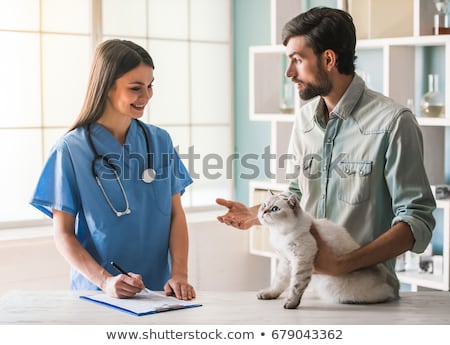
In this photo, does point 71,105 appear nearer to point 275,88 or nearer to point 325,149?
point 275,88

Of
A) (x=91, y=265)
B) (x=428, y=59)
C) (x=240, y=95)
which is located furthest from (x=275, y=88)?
(x=91, y=265)

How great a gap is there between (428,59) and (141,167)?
5.60 feet

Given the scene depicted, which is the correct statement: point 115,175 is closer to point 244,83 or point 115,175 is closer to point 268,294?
point 268,294

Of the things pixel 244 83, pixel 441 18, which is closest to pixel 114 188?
pixel 441 18

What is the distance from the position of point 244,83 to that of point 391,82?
1409 mm

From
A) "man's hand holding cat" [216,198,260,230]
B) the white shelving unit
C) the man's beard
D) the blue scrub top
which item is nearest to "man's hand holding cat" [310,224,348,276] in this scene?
"man's hand holding cat" [216,198,260,230]

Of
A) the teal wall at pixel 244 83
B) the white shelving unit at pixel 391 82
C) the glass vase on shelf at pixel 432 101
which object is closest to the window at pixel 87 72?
the teal wall at pixel 244 83

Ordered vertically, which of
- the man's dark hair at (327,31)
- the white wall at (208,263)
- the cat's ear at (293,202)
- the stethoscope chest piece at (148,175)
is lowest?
the white wall at (208,263)

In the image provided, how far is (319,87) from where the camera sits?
199 cm

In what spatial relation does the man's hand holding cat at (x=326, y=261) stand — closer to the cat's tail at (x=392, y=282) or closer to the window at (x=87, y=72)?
the cat's tail at (x=392, y=282)

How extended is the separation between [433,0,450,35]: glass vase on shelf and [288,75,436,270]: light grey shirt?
48.6 inches

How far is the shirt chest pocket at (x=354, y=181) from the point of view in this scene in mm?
1907

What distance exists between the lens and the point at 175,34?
435 cm

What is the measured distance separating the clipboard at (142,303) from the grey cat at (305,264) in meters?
0.22
